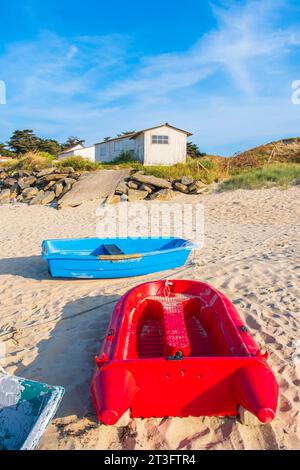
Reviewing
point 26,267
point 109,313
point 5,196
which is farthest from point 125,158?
point 109,313

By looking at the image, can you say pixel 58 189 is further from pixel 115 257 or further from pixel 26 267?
pixel 115 257

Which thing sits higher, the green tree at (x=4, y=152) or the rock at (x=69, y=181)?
the green tree at (x=4, y=152)

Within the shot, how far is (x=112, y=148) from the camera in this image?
2748cm

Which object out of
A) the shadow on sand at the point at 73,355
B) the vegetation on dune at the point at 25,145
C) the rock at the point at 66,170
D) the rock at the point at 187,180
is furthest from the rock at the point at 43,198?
the vegetation on dune at the point at 25,145

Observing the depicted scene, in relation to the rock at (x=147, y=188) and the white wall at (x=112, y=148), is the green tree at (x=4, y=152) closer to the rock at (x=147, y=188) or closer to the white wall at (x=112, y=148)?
the white wall at (x=112, y=148)

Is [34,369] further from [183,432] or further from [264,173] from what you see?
[264,173]

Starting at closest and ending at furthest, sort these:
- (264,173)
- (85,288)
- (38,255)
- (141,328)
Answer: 1. (141,328)
2. (85,288)
3. (38,255)
4. (264,173)

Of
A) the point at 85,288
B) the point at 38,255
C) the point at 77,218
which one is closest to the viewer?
the point at 85,288

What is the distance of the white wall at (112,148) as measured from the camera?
2571 cm

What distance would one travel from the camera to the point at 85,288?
5832mm

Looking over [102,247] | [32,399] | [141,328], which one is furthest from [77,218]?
[32,399]

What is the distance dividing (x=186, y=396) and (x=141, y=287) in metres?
1.87

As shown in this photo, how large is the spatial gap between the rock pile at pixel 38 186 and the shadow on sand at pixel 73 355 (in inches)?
484
